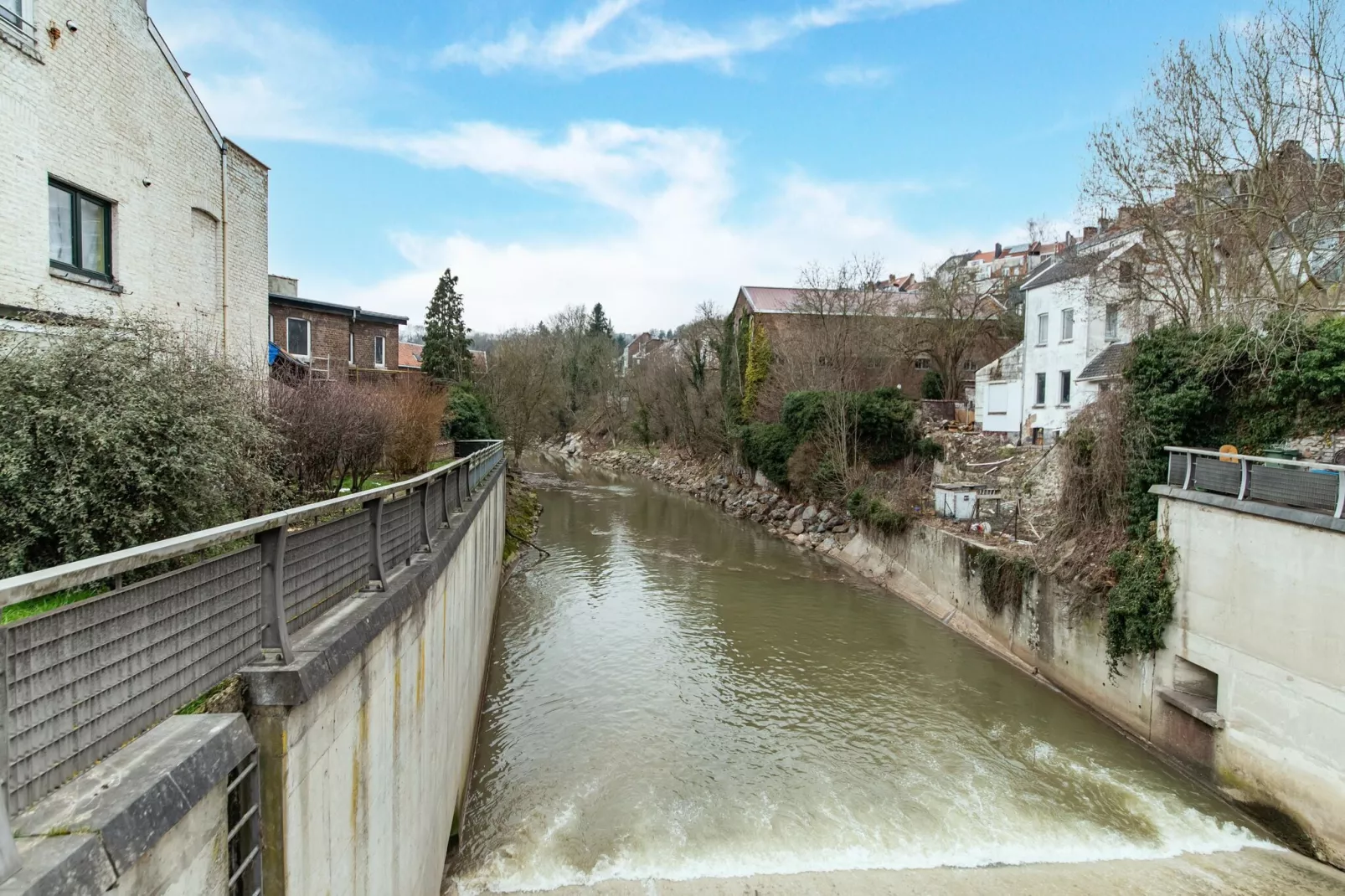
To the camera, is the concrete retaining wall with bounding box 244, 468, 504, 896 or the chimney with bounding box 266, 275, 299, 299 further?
the chimney with bounding box 266, 275, 299, 299

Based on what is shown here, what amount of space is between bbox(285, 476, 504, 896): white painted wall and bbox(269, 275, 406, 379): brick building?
1913cm

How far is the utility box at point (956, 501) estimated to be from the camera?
63.3 ft

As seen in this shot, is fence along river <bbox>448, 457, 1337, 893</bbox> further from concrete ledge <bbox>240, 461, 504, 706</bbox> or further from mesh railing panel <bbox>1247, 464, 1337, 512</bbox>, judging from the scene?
mesh railing panel <bbox>1247, 464, 1337, 512</bbox>

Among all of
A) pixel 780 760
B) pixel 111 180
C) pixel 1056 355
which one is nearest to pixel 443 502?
pixel 780 760

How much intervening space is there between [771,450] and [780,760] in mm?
22370

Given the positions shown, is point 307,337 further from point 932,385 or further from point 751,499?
point 932,385

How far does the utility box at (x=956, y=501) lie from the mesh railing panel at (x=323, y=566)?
672 inches

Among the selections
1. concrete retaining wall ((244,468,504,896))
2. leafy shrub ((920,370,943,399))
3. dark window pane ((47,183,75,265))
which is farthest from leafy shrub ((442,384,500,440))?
leafy shrub ((920,370,943,399))

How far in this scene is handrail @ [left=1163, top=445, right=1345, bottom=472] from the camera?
358 inches

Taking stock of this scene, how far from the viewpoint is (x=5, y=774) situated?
1930 millimetres

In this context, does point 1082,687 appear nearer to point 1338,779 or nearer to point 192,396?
point 1338,779

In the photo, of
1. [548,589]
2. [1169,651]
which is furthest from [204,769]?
[548,589]

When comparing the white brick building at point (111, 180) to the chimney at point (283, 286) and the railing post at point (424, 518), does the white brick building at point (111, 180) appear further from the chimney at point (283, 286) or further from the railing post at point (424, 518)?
the chimney at point (283, 286)

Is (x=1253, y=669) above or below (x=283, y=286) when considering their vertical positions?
below
